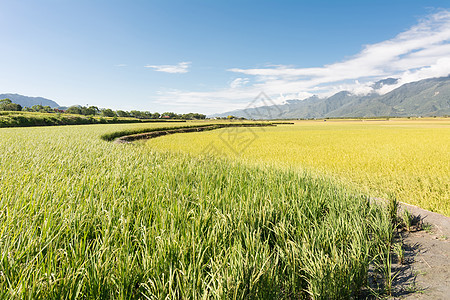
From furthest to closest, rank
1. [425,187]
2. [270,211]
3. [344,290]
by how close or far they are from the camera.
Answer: [425,187] < [270,211] < [344,290]

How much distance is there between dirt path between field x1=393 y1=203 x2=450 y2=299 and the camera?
2158 mm

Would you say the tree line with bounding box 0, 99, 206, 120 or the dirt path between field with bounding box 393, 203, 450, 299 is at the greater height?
the tree line with bounding box 0, 99, 206, 120

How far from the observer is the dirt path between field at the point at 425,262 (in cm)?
216

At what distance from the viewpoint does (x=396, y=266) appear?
2.59 meters

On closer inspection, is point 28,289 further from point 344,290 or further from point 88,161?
point 88,161

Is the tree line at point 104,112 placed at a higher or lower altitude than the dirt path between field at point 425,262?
higher

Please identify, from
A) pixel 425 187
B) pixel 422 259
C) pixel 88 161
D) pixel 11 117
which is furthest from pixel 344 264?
pixel 11 117

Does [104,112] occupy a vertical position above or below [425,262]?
above

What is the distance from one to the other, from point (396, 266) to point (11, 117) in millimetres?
50402

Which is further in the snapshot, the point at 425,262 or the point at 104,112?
the point at 104,112

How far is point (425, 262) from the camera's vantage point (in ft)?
8.61

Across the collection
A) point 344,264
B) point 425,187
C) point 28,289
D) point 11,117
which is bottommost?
point 425,187

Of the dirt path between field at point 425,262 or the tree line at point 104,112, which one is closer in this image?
the dirt path between field at point 425,262

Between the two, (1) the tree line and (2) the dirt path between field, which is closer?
(2) the dirt path between field
